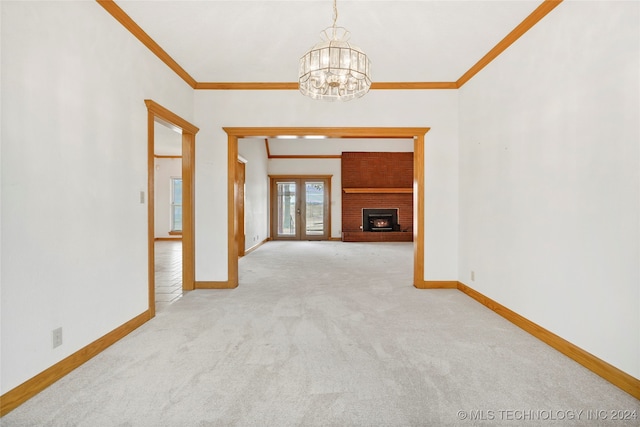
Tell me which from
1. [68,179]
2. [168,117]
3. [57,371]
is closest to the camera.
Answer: [57,371]

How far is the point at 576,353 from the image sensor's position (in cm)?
215

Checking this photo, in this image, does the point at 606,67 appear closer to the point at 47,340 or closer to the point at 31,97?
the point at 31,97

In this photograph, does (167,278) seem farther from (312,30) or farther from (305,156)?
(305,156)

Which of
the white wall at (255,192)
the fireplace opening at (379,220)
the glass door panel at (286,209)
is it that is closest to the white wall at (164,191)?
the white wall at (255,192)

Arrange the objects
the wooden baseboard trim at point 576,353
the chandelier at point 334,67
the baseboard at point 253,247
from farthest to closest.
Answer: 1. the baseboard at point 253,247
2. the chandelier at point 334,67
3. the wooden baseboard trim at point 576,353

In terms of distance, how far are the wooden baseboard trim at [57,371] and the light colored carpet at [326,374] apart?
0.17 feet

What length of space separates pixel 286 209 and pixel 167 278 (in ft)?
18.0

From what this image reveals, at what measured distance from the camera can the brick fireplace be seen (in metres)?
9.80

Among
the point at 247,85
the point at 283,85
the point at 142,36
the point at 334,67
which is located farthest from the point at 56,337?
the point at 283,85

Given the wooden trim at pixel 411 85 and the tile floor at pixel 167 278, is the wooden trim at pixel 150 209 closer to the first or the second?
the tile floor at pixel 167 278

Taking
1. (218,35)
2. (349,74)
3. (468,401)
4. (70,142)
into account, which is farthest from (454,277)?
(70,142)

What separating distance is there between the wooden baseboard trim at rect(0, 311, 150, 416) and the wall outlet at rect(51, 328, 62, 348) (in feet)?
0.38

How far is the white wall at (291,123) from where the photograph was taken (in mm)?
4031

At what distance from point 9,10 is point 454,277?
182 inches
